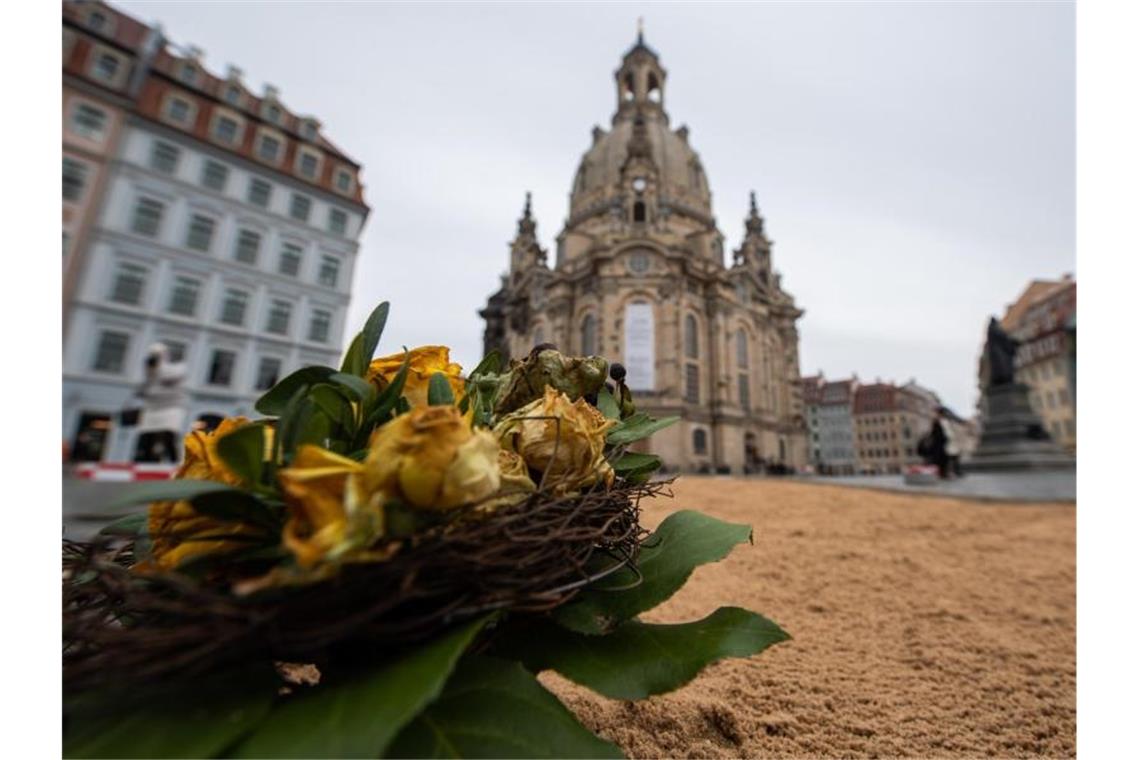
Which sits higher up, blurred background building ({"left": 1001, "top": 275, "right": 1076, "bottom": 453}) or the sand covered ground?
blurred background building ({"left": 1001, "top": 275, "right": 1076, "bottom": 453})

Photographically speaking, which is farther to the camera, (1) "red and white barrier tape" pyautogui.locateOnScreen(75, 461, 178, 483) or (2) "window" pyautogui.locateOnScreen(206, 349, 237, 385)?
(2) "window" pyautogui.locateOnScreen(206, 349, 237, 385)

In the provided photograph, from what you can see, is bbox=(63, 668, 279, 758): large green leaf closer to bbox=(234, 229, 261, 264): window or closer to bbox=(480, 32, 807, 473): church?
bbox=(234, 229, 261, 264): window

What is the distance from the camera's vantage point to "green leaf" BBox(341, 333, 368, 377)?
69 centimetres

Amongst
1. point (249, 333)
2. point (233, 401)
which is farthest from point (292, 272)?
point (233, 401)

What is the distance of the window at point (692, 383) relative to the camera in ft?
87.4

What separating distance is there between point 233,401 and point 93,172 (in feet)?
41.1

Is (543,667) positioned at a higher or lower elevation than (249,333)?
lower

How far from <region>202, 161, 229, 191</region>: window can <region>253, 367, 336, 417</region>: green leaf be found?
58.1 feet

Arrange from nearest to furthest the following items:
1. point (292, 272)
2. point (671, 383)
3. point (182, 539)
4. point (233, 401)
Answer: point (182, 539), point (233, 401), point (292, 272), point (671, 383)

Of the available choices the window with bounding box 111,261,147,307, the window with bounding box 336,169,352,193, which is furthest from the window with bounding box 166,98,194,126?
the window with bounding box 111,261,147,307

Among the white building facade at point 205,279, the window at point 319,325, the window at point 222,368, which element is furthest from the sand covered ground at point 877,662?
the window at point 319,325

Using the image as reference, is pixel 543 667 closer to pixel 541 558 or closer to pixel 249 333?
pixel 541 558

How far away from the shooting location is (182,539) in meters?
0.50

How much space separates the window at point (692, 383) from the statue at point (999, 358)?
14333 mm
